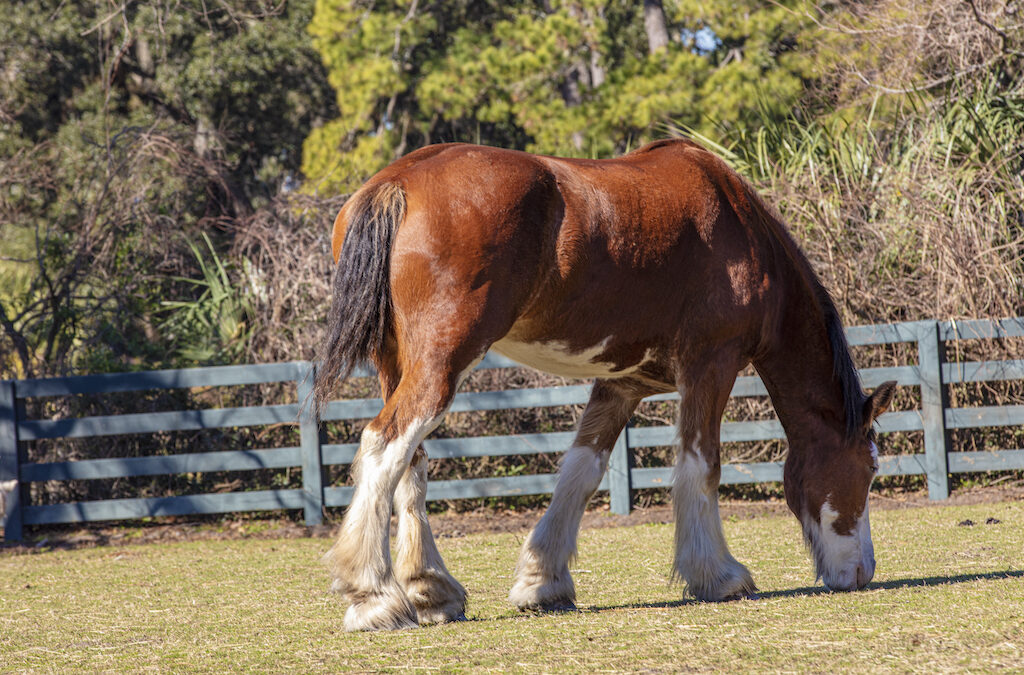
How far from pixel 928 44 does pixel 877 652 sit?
8.74 metres

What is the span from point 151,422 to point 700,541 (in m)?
5.19

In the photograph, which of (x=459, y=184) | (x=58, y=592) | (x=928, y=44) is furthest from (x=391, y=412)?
(x=928, y=44)

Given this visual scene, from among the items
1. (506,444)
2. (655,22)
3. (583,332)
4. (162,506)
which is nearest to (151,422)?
(162,506)

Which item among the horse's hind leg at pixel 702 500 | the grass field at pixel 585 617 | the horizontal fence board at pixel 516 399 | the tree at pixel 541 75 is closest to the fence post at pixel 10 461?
the grass field at pixel 585 617

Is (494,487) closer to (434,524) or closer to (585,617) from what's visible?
(434,524)

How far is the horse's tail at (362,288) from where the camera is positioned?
3967 mm

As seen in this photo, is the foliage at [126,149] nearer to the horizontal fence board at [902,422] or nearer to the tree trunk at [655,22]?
the horizontal fence board at [902,422]

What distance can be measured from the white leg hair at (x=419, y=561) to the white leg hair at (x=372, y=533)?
237 millimetres

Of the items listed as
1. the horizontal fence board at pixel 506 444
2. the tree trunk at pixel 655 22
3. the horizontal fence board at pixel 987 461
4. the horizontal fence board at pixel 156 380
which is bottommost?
the horizontal fence board at pixel 987 461

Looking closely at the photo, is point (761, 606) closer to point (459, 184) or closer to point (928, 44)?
point (459, 184)

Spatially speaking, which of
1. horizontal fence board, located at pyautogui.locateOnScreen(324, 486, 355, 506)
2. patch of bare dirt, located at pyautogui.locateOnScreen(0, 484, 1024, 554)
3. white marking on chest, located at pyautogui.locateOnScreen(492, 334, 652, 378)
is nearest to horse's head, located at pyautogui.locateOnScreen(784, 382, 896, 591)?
white marking on chest, located at pyautogui.locateOnScreen(492, 334, 652, 378)

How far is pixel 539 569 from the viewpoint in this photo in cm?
466

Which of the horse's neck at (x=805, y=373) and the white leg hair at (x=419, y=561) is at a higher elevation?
the horse's neck at (x=805, y=373)

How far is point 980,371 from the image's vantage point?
8.07 metres
